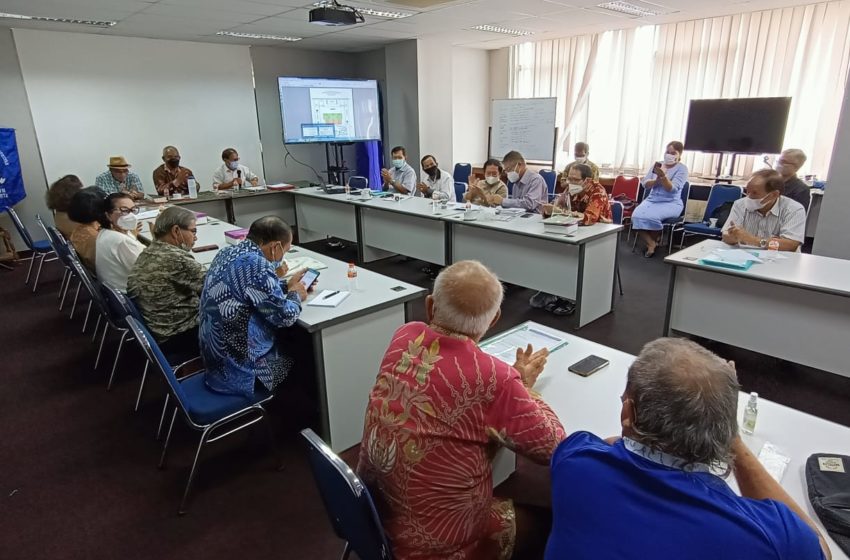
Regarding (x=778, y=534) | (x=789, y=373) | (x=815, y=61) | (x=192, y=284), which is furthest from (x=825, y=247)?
(x=192, y=284)

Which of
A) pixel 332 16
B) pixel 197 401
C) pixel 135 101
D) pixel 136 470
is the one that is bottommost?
pixel 136 470

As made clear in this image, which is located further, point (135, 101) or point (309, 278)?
point (135, 101)

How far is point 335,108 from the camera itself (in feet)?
25.7

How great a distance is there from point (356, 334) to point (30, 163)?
6.39m

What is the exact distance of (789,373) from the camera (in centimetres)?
330

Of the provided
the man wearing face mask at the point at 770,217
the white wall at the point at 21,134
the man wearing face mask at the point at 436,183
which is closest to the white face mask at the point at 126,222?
the man wearing face mask at the point at 436,183

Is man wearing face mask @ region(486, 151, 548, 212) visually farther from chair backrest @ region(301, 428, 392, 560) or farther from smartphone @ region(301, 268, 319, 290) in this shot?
chair backrest @ region(301, 428, 392, 560)

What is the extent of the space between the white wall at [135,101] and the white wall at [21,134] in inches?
3.4

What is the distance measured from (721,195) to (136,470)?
20.4 ft

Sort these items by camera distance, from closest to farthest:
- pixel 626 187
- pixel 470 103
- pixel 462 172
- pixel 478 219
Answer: pixel 478 219 < pixel 626 187 < pixel 462 172 < pixel 470 103

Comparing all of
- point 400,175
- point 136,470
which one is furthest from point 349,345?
point 400,175

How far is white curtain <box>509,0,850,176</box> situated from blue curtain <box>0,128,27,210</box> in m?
7.48

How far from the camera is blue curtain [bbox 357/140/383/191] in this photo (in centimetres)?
863

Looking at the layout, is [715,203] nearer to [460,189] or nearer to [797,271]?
[460,189]
